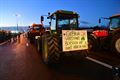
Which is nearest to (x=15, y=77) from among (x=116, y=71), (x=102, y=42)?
(x=116, y=71)

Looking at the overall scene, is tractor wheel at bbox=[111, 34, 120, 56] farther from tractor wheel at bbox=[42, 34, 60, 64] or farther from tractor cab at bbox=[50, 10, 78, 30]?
tractor wheel at bbox=[42, 34, 60, 64]

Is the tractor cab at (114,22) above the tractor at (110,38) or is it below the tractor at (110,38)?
above

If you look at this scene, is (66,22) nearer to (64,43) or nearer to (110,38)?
(64,43)

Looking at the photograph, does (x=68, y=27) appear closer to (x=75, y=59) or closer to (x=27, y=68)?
(x=75, y=59)

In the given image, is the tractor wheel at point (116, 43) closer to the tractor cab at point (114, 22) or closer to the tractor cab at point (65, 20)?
the tractor cab at point (114, 22)

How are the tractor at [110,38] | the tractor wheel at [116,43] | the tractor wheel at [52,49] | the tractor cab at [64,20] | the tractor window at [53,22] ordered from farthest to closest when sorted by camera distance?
the tractor at [110,38] → the tractor wheel at [116,43] → the tractor window at [53,22] → the tractor cab at [64,20] → the tractor wheel at [52,49]

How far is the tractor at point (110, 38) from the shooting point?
517 inches

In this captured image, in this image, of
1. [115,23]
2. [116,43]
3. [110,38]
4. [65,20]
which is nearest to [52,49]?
[65,20]

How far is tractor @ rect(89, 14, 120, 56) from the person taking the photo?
13143 mm

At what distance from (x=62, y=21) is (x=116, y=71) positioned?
7868 mm

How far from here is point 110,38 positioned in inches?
585

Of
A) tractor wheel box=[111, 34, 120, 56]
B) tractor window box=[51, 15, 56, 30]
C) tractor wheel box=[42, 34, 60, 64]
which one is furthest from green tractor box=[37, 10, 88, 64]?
tractor wheel box=[111, 34, 120, 56]

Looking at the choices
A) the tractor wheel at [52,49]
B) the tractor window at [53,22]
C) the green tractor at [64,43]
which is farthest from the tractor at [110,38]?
the tractor wheel at [52,49]

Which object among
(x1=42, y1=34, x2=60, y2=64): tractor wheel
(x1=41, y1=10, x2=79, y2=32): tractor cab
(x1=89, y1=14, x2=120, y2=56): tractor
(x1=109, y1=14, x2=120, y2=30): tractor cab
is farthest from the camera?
(x1=109, y1=14, x2=120, y2=30): tractor cab
